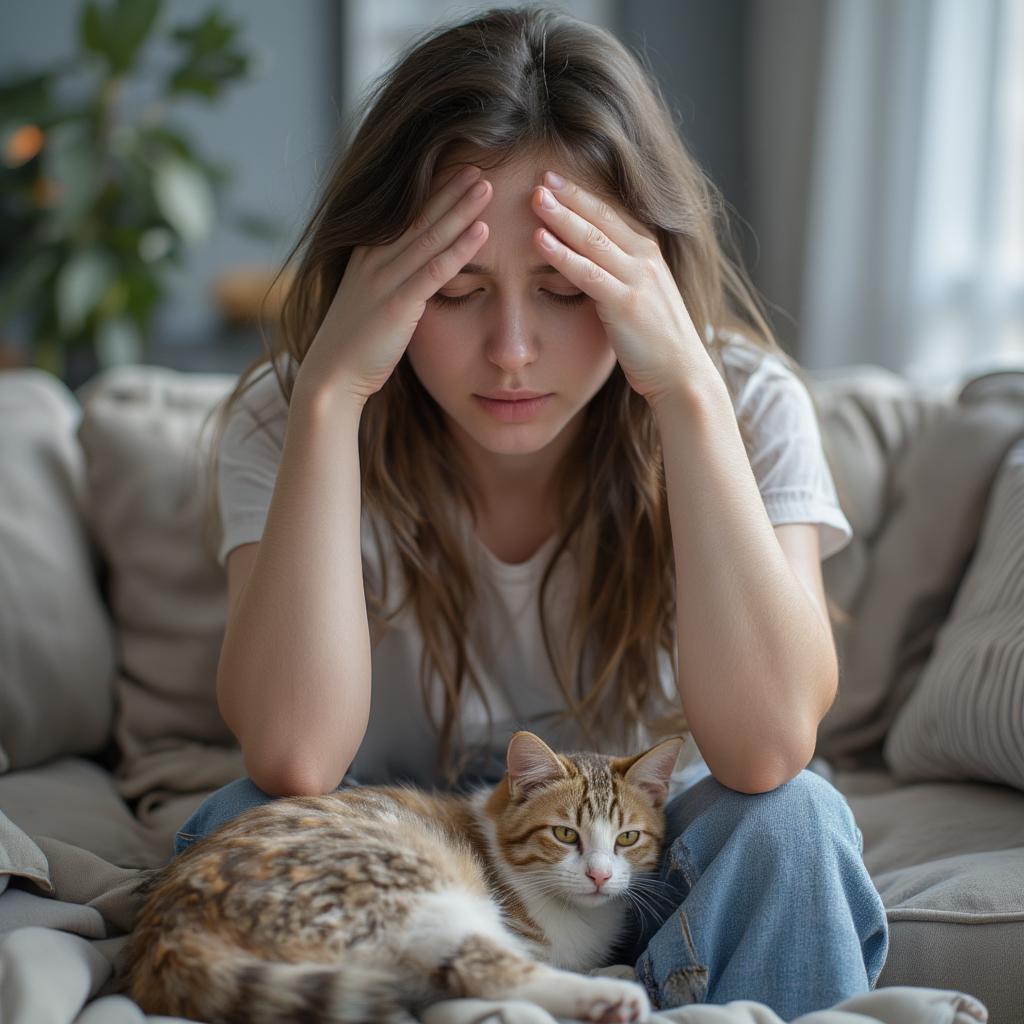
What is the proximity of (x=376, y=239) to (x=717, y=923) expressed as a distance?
0.82 metres

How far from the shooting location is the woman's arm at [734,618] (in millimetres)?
1183

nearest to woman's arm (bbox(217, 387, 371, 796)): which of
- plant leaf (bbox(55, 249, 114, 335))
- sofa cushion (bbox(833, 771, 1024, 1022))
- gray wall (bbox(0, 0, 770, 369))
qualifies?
sofa cushion (bbox(833, 771, 1024, 1022))

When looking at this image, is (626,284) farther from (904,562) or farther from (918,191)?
(918,191)

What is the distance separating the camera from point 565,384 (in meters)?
1.31

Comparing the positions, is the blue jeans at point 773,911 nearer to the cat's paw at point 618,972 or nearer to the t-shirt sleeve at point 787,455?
the cat's paw at point 618,972

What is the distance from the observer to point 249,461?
4.84 feet

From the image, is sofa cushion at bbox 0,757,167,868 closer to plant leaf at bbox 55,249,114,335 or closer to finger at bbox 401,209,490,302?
finger at bbox 401,209,490,302

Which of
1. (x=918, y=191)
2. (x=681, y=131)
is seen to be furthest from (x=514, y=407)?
(x=918, y=191)

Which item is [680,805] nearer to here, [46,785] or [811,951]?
[811,951]

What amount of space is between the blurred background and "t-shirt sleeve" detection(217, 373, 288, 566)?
1.87 metres

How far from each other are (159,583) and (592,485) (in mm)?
832

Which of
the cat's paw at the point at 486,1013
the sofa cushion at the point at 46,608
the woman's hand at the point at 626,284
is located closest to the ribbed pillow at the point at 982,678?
the woman's hand at the point at 626,284

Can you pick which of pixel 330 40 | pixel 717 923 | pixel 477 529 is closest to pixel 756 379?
pixel 477 529

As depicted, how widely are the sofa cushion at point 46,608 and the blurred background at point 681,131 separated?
5.61ft
